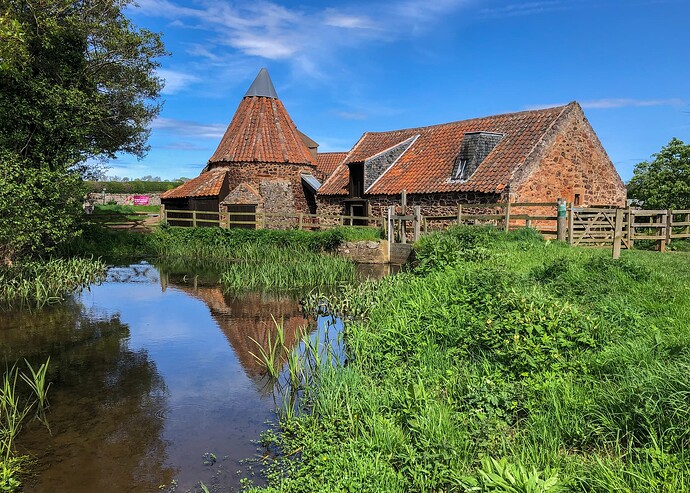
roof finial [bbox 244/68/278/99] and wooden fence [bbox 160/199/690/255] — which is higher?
roof finial [bbox 244/68/278/99]

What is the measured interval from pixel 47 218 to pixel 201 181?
17041 millimetres

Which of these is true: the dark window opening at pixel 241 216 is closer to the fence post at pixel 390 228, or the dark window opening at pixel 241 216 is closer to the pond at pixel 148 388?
the fence post at pixel 390 228

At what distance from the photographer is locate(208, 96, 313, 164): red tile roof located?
28.5 metres

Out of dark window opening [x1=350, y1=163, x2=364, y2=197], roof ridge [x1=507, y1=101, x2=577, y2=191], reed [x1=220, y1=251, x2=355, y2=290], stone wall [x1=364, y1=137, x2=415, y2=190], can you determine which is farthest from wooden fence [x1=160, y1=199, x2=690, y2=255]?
reed [x1=220, y1=251, x2=355, y2=290]

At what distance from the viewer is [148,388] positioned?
7.33 meters

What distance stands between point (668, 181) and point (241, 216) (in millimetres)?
27797

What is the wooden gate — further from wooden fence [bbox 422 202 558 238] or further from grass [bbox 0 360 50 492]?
grass [bbox 0 360 50 492]

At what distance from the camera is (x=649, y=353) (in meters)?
5.00

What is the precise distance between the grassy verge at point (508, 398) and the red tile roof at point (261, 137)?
2202cm

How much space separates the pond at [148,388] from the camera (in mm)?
5070

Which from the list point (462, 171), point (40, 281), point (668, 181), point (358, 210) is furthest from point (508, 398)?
point (668, 181)

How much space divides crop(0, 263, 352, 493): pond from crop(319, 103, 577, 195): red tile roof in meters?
12.0

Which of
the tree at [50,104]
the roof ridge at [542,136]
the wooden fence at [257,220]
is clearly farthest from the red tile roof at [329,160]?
the tree at [50,104]

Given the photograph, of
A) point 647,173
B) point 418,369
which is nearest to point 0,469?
point 418,369
